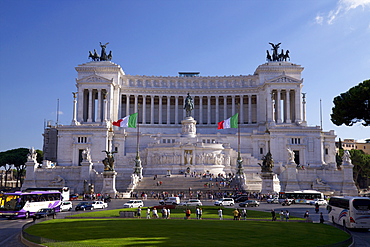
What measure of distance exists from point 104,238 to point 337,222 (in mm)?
18201

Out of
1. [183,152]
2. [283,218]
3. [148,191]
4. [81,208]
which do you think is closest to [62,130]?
[183,152]

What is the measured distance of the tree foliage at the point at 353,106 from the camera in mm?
45344

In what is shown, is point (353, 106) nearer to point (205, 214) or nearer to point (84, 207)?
point (205, 214)

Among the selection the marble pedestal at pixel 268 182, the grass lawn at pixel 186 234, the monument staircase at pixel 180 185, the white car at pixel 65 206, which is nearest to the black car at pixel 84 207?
the white car at pixel 65 206

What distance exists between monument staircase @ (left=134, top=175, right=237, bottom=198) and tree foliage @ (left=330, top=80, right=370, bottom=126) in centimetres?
1883

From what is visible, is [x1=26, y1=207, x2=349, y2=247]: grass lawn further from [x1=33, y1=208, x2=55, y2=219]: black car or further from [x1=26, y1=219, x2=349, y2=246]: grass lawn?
[x1=33, y1=208, x2=55, y2=219]: black car

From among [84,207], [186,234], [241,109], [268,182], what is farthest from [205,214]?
[241,109]

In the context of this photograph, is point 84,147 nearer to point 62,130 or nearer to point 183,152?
point 62,130

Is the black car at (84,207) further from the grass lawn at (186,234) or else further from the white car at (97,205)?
the grass lawn at (186,234)

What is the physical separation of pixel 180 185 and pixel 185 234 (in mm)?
40097

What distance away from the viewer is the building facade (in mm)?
68250

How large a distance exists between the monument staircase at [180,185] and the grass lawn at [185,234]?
3092cm

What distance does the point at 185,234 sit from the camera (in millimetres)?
22766

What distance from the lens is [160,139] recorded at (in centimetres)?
8950
